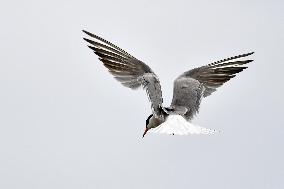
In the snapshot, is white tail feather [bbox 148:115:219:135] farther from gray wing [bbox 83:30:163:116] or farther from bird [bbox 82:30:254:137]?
gray wing [bbox 83:30:163:116]

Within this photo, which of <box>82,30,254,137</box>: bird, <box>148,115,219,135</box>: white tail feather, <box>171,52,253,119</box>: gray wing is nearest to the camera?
<box>148,115,219,135</box>: white tail feather

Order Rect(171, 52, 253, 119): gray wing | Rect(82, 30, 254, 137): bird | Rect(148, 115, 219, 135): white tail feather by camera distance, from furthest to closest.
→ Rect(171, 52, 253, 119): gray wing → Rect(82, 30, 254, 137): bird → Rect(148, 115, 219, 135): white tail feather

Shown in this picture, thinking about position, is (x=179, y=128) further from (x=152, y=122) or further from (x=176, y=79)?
(x=176, y=79)

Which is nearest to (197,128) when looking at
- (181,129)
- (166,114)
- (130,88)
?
(181,129)

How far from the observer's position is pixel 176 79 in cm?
1997

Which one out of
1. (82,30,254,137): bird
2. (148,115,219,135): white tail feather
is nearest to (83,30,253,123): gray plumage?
(82,30,254,137): bird

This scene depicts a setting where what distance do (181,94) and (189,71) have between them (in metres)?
1.19

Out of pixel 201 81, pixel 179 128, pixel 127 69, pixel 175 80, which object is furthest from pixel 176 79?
pixel 179 128

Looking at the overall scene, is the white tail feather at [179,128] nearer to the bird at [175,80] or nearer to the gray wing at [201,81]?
the bird at [175,80]

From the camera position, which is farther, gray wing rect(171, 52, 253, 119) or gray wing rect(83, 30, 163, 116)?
gray wing rect(171, 52, 253, 119)

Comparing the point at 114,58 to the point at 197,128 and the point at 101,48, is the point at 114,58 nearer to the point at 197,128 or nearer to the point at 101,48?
the point at 101,48

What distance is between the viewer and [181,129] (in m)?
16.8

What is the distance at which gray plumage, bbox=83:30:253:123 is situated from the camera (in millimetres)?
18922

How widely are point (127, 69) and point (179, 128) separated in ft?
11.6
